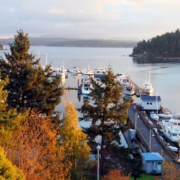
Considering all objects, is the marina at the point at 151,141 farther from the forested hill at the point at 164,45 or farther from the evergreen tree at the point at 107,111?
the forested hill at the point at 164,45

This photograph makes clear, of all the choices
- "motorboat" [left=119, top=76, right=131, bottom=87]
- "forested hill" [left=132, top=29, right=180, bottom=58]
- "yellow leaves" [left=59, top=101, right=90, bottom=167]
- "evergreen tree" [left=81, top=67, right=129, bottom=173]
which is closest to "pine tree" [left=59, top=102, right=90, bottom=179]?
"yellow leaves" [left=59, top=101, right=90, bottom=167]

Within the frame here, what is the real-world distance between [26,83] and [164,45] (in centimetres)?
11342

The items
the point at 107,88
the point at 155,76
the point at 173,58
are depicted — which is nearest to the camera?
the point at 107,88

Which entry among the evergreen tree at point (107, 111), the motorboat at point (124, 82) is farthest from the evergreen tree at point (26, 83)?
the motorboat at point (124, 82)

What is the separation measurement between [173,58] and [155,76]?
50.9m

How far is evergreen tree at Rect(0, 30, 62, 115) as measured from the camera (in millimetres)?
15086

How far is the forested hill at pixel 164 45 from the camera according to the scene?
389 ft

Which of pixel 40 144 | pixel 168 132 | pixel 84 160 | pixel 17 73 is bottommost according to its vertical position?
pixel 168 132

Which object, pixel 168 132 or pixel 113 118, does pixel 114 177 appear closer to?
pixel 113 118

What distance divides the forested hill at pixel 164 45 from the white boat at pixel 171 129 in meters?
90.9

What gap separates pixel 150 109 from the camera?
3594 cm

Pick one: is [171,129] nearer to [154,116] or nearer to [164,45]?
[154,116]

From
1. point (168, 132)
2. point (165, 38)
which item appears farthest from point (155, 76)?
point (165, 38)

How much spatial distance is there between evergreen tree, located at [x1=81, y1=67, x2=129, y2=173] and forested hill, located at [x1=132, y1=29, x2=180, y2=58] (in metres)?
106
